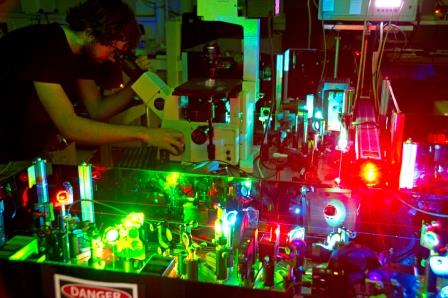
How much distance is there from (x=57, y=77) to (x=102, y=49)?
0.67 ft

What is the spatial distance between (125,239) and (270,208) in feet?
1.34

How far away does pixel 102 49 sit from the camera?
1.78 m

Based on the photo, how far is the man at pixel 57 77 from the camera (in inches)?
65.1

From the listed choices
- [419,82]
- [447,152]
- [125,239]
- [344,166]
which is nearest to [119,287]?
[125,239]

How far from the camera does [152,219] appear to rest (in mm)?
1403

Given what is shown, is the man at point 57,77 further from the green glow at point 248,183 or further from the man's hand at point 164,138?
the green glow at point 248,183

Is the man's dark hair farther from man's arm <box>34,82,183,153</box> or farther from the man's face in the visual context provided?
man's arm <box>34,82,183,153</box>

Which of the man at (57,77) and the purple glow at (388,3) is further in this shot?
the purple glow at (388,3)

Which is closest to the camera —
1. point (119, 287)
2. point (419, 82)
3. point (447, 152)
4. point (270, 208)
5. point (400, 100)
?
point (119, 287)

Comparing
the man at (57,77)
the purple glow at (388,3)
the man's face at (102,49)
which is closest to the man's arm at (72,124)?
the man at (57,77)

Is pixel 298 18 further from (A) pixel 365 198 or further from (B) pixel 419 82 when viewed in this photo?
(A) pixel 365 198

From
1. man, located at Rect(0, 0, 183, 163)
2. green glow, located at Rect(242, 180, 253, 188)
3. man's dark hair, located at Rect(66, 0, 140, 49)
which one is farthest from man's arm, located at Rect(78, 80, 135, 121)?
green glow, located at Rect(242, 180, 253, 188)

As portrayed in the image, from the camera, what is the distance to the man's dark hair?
67.8 inches

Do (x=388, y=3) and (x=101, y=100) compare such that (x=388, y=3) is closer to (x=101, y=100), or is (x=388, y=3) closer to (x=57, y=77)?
(x=101, y=100)
